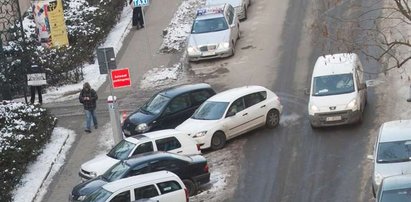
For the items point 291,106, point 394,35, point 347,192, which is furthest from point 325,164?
point 394,35

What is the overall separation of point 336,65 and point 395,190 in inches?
419

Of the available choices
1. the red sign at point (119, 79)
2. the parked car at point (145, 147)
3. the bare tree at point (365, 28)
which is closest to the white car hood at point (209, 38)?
the bare tree at point (365, 28)

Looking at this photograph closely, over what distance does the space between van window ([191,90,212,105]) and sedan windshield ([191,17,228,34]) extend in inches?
312

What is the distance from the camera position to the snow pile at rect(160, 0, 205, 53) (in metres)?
38.1

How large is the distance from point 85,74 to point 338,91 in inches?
504

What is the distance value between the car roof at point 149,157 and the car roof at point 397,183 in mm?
6537

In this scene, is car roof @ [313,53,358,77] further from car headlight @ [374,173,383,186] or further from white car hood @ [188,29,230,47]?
car headlight @ [374,173,383,186]

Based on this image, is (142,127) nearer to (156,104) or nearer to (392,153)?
(156,104)

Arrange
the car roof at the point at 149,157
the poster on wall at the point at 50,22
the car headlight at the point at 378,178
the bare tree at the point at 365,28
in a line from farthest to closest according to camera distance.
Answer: the poster on wall at the point at 50,22, the bare tree at the point at 365,28, the car roof at the point at 149,157, the car headlight at the point at 378,178

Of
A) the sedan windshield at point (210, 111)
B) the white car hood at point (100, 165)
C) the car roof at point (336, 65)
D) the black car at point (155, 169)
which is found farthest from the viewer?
the car roof at point (336, 65)

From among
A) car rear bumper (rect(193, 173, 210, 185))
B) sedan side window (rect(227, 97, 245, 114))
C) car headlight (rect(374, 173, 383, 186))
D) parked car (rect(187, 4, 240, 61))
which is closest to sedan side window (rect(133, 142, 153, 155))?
car rear bumper (rect(193, 173, 210, 185))

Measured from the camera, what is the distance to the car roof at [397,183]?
17.3 metres

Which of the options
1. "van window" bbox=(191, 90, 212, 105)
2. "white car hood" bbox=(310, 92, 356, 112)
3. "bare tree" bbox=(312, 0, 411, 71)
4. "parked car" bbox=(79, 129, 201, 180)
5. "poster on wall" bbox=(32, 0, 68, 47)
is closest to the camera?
"parked car" bbox=(79, 129, 201, 180)

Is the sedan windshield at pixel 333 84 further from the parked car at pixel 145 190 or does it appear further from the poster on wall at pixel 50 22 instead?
the poster on wall at pixel 50 22
